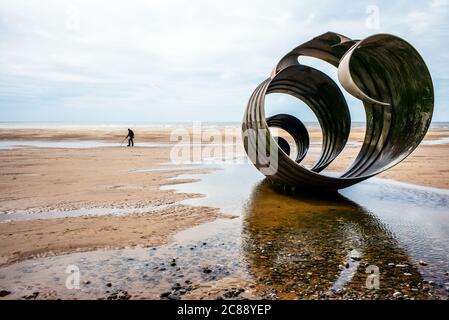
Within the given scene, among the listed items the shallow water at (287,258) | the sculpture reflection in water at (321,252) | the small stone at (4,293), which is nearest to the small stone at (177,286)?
the shallow water at (287,258)

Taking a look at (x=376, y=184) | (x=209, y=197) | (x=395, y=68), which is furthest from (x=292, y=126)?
(x=209, y=197)

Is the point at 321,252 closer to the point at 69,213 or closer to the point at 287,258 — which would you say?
the point at 287,258

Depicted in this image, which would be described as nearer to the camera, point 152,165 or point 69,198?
point 69,198

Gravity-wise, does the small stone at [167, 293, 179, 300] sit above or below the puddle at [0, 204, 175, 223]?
below

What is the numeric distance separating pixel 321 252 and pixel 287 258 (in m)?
0.64

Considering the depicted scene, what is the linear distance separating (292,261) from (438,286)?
184 cm

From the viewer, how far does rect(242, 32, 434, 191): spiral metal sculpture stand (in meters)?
8.34

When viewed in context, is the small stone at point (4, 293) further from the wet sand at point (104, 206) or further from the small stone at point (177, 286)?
the small stone at point (177, 286)

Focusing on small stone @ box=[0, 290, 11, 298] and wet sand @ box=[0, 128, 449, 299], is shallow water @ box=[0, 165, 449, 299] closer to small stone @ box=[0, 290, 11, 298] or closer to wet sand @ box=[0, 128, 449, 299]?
small stone @ box=[0, 290, 11, 298]

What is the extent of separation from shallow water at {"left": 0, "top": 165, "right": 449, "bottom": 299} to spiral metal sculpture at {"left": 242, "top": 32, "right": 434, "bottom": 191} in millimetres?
1115

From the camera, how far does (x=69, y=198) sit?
9008 millimetres

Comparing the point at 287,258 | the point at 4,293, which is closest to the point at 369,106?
the point at 287,258

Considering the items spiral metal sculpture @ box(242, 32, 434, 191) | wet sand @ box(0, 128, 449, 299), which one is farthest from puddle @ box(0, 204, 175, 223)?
spiral metal sculpture @ box(242, 32, 434, 191)

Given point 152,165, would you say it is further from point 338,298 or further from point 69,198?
point 338,298
